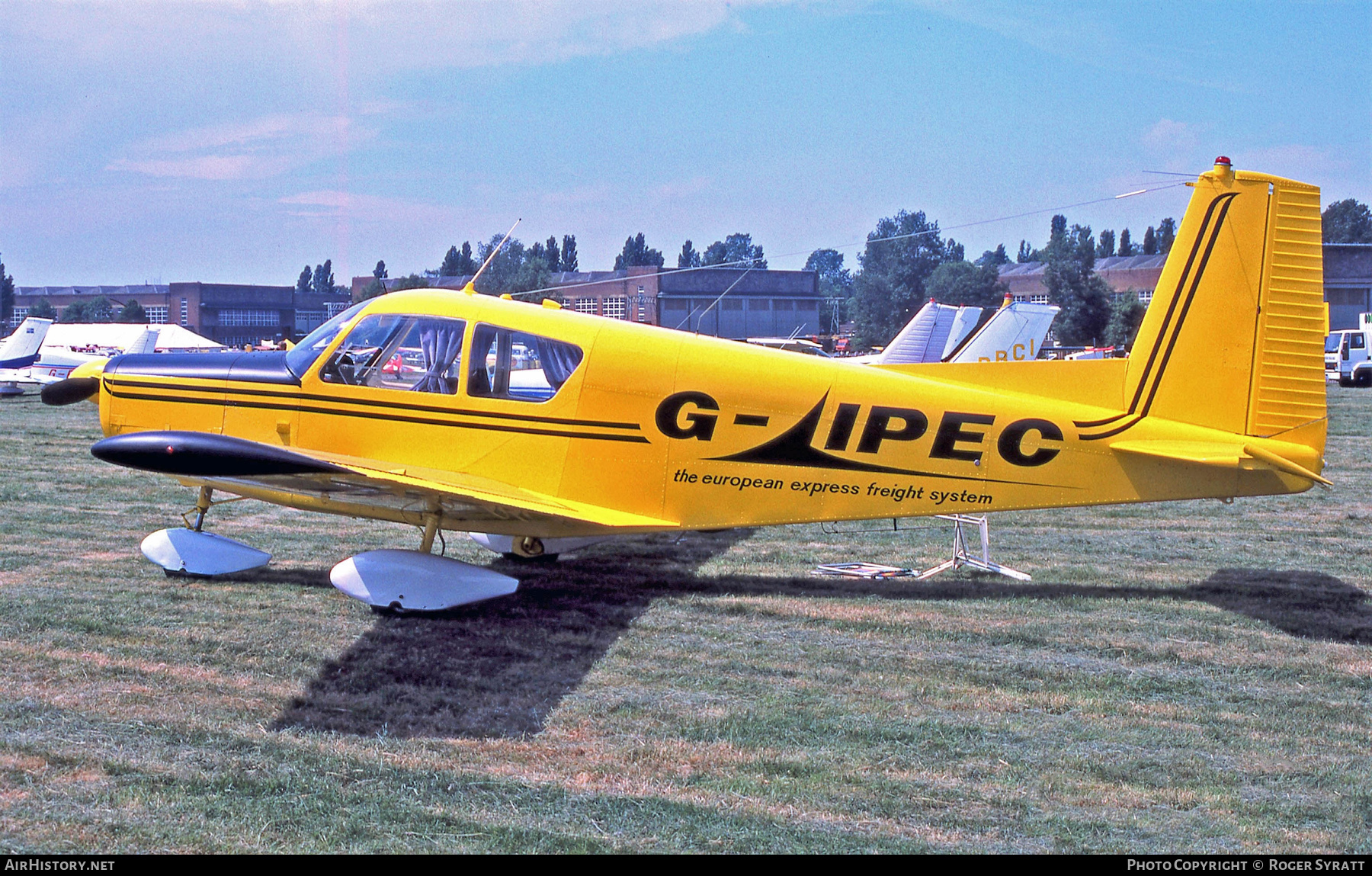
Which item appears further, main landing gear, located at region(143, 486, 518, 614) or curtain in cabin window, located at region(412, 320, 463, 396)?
curtain in cabin window, located at region(412, 320, 463, 396)

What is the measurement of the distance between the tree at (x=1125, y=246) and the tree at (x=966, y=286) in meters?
43.8

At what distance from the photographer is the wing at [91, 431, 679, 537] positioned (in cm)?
514

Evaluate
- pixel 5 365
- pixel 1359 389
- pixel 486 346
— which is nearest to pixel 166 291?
pixel 5 365

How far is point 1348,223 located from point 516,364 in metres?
130

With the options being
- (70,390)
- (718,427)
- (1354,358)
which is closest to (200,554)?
(70,390)

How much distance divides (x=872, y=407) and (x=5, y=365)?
3025 cm

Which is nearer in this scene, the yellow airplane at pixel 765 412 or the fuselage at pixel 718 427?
the yellow airplane at pixel 765 412

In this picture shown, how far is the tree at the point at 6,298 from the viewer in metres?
92.3

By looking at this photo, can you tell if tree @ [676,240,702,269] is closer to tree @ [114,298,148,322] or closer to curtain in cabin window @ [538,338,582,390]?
tree @ [114,298,148,322]

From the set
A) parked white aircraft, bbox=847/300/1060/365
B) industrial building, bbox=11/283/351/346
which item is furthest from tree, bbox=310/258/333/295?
parked white aircraft, bbox=847/300/1060/365

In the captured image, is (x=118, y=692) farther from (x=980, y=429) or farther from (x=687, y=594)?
(x=980, y=429)

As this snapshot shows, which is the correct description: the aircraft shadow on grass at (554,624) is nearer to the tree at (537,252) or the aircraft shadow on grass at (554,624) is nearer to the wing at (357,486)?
the wing at (357,486)

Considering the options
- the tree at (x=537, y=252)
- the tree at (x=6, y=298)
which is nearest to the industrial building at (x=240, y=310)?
the tree at (x=6, y=298)

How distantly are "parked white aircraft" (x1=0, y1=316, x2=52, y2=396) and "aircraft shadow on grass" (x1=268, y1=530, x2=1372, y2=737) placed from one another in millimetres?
27104
